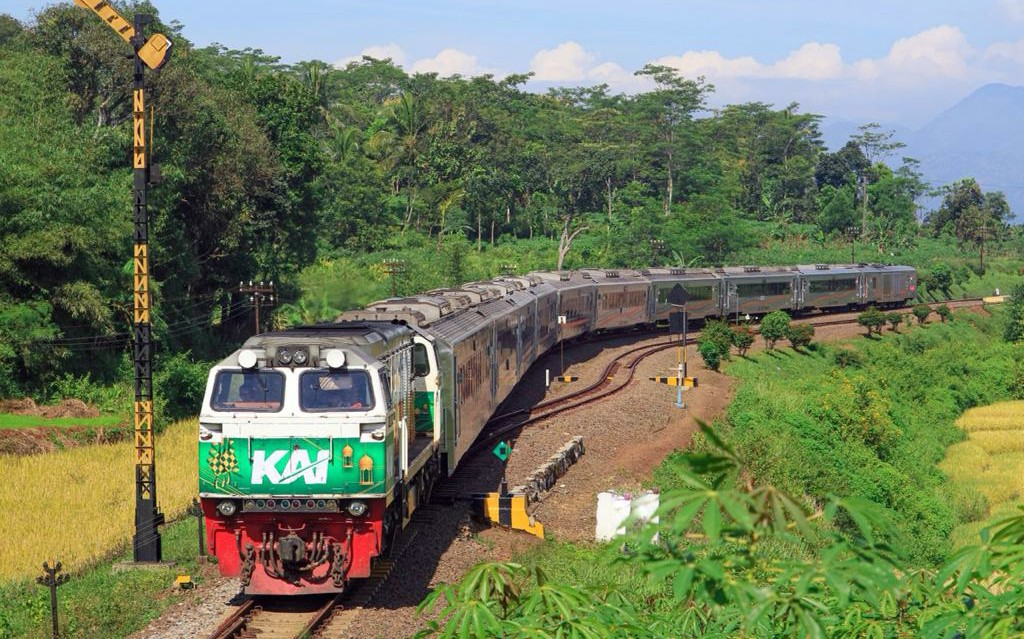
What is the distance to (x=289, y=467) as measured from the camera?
14141 millimetres

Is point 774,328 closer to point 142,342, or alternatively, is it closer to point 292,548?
point 142,342

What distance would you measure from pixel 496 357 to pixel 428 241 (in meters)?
50.7

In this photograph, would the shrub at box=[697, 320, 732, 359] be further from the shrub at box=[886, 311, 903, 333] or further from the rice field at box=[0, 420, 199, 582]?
the rice field at box=[0, 420, 199, 582]

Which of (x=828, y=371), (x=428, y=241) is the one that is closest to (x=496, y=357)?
(x=828, y=371)

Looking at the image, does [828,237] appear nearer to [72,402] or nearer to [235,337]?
[235,337]

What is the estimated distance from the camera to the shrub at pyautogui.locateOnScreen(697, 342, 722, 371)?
141 feet

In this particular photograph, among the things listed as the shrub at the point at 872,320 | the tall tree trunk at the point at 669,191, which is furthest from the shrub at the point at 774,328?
the tall tree trunk at the point at 669,191

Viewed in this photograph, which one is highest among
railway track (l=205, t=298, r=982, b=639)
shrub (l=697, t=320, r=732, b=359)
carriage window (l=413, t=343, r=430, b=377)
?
carriage window (l=413, t=343, r=430, b=377)

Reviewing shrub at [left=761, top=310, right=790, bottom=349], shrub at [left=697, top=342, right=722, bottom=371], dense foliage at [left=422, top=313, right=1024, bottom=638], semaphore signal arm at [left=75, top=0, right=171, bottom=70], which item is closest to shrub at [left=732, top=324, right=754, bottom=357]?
shrub at [left=697, top=342, right=722, bottom=371]

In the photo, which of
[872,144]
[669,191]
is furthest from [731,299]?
[872,144]

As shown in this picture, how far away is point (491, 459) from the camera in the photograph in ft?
Result: 82.3

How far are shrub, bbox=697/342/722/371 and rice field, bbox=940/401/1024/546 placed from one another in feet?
30.1

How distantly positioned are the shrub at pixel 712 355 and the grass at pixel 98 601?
2809cm

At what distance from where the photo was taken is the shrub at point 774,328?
49.6 m
